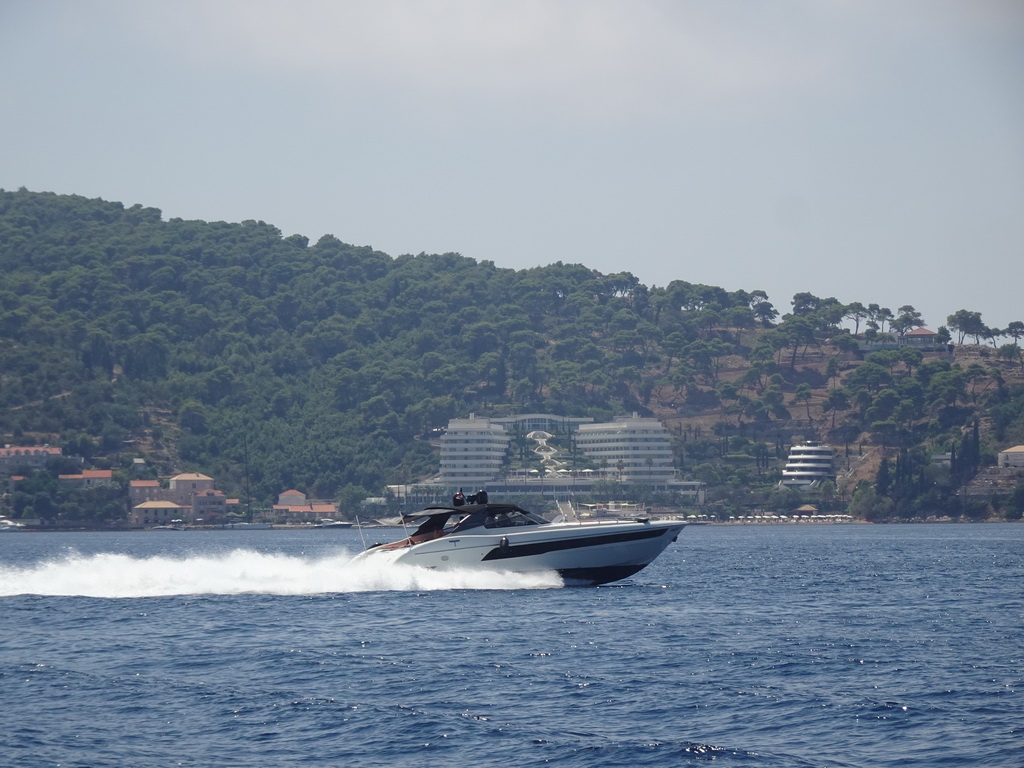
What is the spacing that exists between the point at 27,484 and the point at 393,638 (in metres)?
167

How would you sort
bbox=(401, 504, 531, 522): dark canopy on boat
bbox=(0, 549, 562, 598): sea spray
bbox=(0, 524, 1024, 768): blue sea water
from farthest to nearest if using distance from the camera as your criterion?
bbox=(0, 549, 562, 598): sea spray
bbox=(401, 504, 531, 522): dark canopy on boat
bbox=(0, 524, 1024, 768): blue sea water

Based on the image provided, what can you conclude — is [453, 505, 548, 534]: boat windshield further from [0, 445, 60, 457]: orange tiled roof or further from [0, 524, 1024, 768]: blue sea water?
[0, 445, 60, 457]: orange tiled roof

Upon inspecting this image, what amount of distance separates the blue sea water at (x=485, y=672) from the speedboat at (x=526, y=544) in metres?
0.58

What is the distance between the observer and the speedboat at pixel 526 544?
40781mm

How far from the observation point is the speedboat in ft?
134

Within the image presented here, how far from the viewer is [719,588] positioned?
45344mm

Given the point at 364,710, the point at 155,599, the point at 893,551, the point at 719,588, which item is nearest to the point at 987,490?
the point at 893,551

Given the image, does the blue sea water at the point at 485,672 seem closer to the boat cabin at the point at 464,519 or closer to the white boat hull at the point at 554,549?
the white boat hull at the point at 554,549

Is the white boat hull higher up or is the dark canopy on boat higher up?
the dark canopy on boat

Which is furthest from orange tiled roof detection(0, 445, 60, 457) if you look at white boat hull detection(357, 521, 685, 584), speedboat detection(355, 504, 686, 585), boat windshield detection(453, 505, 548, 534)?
boat windshield detection(453, 505, 548, 534)

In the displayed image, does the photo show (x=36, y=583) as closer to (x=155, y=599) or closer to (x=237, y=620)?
(x=155, y=599)

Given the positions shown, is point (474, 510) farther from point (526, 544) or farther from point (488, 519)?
point (526, 544)

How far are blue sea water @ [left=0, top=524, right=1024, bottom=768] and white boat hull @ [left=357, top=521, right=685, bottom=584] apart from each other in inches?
21.7

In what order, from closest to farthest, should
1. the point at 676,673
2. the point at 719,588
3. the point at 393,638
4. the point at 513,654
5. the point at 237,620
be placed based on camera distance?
the point at 676,673 < the point at 513,654 < the point at 393,638 < the point at 237,620 < the point at 719,588
